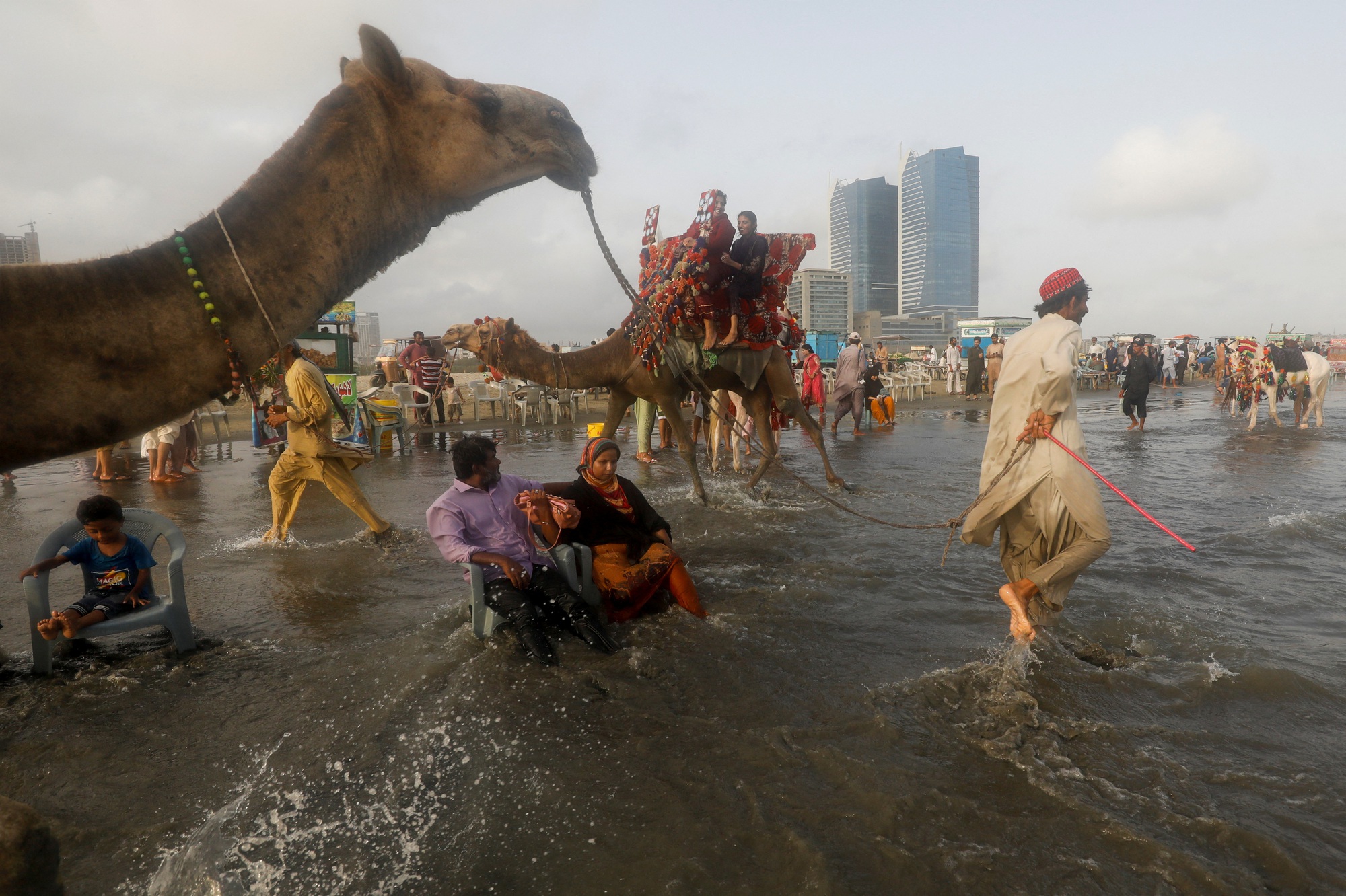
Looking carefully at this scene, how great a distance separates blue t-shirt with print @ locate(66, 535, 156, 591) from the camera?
14.6 ft

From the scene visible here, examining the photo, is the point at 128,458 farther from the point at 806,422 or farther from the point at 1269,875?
the point at 1269,875

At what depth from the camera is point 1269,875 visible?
8.00ft

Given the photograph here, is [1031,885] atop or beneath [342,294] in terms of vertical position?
beneath

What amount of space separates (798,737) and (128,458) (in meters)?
14.8

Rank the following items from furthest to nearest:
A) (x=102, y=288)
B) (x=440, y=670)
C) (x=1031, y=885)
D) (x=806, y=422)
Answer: (x=806, y=422)
(x=440, y=670)
(x=1031, y=885)
(x=102, y=288)

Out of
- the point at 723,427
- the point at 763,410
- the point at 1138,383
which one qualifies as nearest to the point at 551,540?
the point at 763,410

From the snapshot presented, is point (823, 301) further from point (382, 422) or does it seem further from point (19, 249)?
point (19, 249)

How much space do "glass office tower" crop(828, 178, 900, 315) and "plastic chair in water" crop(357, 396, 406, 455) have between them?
151839 mm

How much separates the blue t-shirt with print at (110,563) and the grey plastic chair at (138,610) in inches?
2.4

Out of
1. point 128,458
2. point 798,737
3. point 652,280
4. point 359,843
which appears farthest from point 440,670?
point 128,458

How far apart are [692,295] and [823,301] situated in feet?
269

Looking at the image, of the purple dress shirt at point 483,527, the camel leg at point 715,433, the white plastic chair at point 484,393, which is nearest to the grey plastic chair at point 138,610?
the purple dress shirt at point 483,527

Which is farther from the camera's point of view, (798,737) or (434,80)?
(798,737)

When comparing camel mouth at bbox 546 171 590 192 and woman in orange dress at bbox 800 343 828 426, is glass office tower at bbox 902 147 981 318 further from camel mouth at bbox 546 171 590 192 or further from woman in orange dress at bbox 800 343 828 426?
camel mouth at bbox 546 171 590 192
